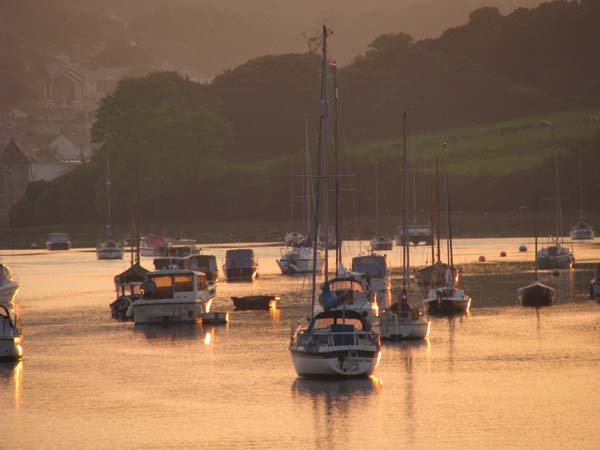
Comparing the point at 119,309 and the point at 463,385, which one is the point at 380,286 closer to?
the point at 119,309

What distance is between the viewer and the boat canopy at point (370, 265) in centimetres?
11362

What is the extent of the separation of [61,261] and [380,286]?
7258cm

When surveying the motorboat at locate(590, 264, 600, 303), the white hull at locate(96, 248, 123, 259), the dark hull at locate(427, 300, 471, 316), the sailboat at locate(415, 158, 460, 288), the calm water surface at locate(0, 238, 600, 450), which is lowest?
the calm water surface at locate(0, 238, 600, 450)

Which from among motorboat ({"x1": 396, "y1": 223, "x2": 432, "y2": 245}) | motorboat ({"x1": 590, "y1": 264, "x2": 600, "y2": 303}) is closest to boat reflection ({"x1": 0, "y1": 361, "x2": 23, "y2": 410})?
motorboat ({"x1": 590, "y1": 264, "x2": 600, "y2": 303})

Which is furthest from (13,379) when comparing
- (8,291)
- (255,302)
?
(8,291)

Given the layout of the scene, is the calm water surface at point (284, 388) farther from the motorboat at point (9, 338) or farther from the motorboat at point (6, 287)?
the motorboat at point (6, 287)

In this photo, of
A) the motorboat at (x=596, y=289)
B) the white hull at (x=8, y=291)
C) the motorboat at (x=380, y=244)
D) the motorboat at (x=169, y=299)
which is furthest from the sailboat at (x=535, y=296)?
the motorboat at (x=380, y=244)

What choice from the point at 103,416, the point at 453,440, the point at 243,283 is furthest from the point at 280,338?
the point at 243,283

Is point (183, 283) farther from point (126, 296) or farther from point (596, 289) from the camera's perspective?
point (596, 289)

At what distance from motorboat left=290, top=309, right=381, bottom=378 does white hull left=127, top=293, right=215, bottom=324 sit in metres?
25.1

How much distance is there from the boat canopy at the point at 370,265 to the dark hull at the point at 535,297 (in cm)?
1278

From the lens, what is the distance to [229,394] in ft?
220

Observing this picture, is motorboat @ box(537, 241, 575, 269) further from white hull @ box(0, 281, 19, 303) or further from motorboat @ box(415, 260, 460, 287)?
white hull @ box(0, 281, 19, 303)

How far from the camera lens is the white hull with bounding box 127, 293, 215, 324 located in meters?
91.1
